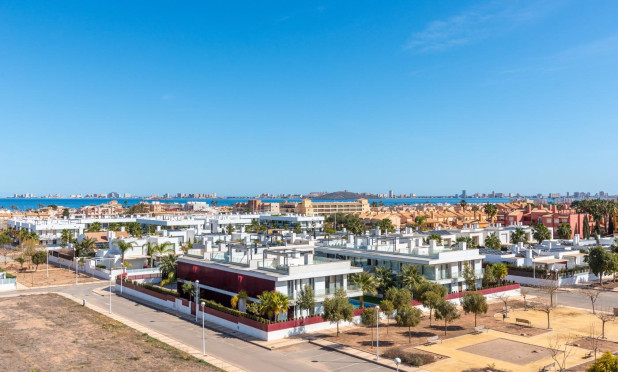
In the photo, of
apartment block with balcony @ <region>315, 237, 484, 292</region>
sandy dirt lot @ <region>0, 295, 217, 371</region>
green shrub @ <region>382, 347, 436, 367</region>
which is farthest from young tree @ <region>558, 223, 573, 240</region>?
sandy dirt lot @ <region>0, 295, 217, 371</region>

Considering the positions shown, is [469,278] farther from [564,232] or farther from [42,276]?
[564,232]

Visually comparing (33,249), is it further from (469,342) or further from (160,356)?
(469,342)

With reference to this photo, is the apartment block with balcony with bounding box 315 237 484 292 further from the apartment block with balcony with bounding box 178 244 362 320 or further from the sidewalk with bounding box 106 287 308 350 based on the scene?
the sidewalk with bounding box 106 287 308 350

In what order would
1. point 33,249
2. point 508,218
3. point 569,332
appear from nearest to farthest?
point 569,332 < point 33,249 < point 508,218

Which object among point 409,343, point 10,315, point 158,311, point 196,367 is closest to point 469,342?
point 409,343

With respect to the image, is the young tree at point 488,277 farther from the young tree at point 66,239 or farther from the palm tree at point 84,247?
the young tree at point 66,239

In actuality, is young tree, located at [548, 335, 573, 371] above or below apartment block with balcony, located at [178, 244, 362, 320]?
below
